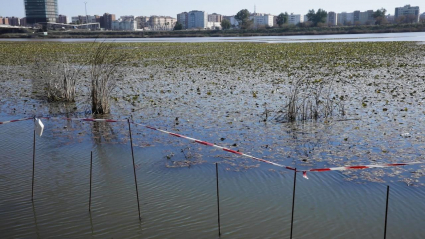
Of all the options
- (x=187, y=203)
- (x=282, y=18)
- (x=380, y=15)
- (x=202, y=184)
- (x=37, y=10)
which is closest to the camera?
(x=187, y=203)

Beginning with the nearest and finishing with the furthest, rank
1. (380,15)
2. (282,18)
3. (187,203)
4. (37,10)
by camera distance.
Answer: (187,203) → (380,15) → (282,18) → (37,10)

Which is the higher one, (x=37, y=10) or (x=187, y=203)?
(x=37, y=10)

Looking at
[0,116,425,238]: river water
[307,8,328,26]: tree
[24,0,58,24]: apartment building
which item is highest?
[24,0,58,24]: apartment building

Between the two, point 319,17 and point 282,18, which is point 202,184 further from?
point 282,18

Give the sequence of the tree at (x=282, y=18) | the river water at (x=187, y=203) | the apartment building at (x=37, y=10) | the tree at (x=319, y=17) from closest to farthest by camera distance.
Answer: the river water at (x=187, y=203)
the tree at (x=319, y=17)
the tree at (x=282, y=18)
the apartment building at (x=37, y=10)

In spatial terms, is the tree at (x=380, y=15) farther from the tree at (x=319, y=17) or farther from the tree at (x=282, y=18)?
the tree at (x=282, y=18)

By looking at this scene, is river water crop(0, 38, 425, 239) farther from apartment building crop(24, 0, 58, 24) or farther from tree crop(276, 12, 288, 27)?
apartment building crop(24, 0, 58, 24)

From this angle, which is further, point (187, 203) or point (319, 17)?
point (319, 17)

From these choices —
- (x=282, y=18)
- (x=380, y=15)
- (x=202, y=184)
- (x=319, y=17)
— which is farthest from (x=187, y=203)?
(x=380, y=15)

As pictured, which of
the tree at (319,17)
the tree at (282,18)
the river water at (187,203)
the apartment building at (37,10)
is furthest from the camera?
the apartment building at (37,10)

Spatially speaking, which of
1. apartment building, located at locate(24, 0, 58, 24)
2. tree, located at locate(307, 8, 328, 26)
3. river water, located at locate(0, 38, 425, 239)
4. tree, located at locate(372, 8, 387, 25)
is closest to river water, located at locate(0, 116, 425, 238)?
river water, located at locate(0, 38, 425, 239)

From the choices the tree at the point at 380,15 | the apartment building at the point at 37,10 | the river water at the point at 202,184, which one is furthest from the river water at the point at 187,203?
the apartment building at the point at 37,10

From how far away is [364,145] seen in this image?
28.9ft

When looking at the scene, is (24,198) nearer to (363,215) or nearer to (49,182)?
(49,182)
